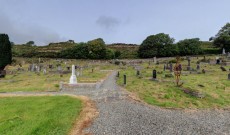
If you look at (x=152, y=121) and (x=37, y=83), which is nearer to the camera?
(x=152, y=121)

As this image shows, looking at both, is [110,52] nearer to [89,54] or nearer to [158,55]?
[89,54]

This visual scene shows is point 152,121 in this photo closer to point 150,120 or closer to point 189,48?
point 150,120

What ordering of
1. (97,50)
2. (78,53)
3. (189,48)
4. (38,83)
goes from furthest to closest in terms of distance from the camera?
(78,53) → (97,50) → (189,48) → (38,83)

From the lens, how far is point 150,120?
47.3 ft

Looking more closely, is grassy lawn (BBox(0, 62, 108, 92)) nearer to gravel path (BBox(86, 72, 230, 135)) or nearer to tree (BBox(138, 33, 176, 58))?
gravel path (BBox(86, 72, 230, 135))

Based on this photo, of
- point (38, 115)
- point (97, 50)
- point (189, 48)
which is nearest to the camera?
point (38, 115)

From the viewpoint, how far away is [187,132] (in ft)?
41.6

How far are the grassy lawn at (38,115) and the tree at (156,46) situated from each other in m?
67.3

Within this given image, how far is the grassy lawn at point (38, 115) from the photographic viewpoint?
12.6 m

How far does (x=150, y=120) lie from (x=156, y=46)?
73876 mm

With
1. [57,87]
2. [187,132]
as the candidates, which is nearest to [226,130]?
[187,132]

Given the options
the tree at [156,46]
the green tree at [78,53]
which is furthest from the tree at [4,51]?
the tree at [156,46]

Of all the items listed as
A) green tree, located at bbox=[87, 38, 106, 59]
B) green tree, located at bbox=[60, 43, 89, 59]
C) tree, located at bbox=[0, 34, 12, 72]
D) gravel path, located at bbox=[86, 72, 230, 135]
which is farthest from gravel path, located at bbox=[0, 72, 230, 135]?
green tree, located at bbox=[60, 43, 89, 59]

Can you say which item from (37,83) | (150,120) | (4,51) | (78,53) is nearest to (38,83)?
(37,83)
